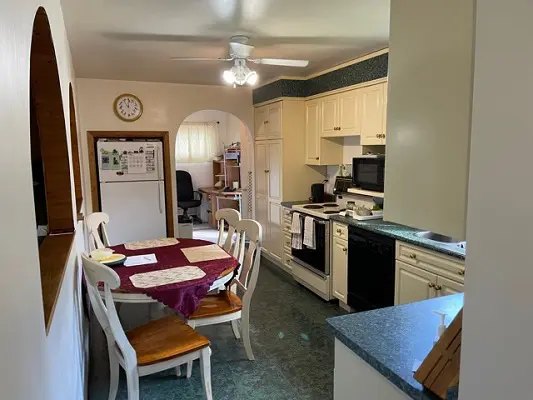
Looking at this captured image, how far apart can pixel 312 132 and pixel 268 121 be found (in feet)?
2.33

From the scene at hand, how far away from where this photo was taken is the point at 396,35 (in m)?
1.13

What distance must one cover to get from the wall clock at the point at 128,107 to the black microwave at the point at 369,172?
289 centimetres

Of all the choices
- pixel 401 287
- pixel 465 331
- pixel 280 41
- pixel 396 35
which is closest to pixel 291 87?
pixel 280 41

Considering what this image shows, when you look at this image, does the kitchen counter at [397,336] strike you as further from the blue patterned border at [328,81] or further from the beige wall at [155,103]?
the beige wall at [155,103]

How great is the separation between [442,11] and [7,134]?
104 cm

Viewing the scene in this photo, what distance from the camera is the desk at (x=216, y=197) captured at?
6.89 meters

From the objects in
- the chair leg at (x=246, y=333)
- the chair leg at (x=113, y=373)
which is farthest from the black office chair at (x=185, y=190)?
the chair leg at (x=113, y=373)

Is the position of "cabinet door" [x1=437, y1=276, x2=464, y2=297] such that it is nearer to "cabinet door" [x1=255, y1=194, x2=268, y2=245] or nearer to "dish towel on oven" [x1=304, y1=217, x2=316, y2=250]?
"dish towel on oven" [x1=304, y1=217, x2=316, y2=250]

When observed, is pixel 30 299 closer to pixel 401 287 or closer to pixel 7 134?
pixel 7 134

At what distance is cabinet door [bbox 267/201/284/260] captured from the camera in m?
5.00

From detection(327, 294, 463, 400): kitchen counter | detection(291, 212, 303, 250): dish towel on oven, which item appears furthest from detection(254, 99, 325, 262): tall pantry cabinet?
detection(327, 294, 463, 400): kitchen counter

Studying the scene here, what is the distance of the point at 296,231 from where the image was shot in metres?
4.35

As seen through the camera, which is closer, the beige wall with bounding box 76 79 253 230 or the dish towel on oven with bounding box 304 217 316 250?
the dish towel on oven with bounding box 304 217 316 250

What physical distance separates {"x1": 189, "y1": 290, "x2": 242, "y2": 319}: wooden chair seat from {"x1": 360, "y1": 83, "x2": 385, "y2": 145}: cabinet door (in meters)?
1.93
